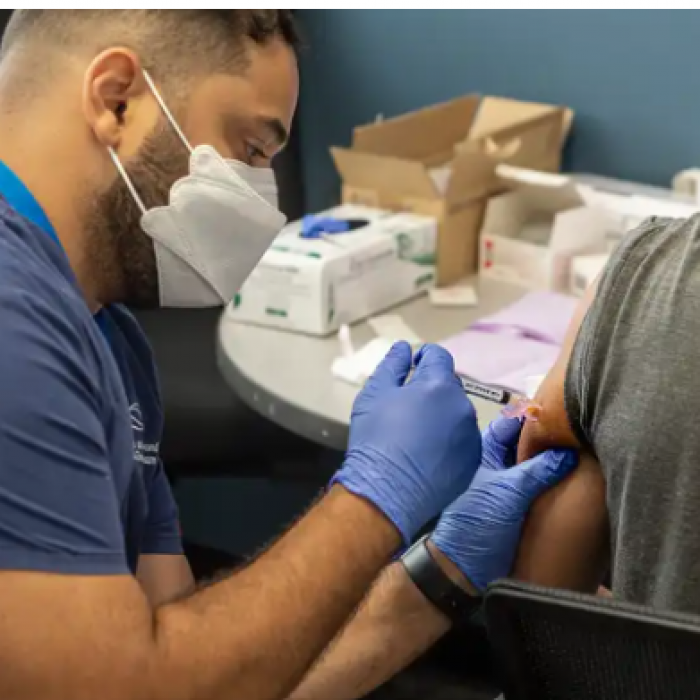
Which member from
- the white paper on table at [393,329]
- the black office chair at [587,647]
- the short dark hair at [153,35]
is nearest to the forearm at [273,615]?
the black office chair at [587,647]

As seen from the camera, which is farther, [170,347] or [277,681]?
[170,347]

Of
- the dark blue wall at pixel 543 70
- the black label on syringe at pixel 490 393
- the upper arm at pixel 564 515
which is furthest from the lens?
the dark blue wall at pixel 543 70

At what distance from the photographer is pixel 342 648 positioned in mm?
1367

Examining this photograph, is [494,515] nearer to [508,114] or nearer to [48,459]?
[48,459]

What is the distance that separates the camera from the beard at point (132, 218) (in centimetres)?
108

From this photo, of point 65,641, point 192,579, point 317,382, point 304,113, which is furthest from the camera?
point 304,113

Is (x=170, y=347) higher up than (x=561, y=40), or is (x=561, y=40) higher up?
(x=561, y=40)

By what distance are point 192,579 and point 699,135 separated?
1.49 m

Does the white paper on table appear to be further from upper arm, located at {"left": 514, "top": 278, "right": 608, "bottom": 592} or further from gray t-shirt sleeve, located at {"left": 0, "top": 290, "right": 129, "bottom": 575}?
gray t-shirt sleeve, located at {"left": 0, "top": 290, "right": 129, "bottom": 575}

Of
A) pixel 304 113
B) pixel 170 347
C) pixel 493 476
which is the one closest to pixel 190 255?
pixel 493 476

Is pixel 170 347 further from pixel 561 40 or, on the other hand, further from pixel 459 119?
pixel 561 40

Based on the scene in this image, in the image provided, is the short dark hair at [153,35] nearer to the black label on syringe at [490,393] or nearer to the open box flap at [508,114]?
the black label on syringe at [490,393]

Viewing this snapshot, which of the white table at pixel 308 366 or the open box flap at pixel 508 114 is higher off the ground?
the open box flap at pixel 508 114

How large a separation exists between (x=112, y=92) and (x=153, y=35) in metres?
0.07
